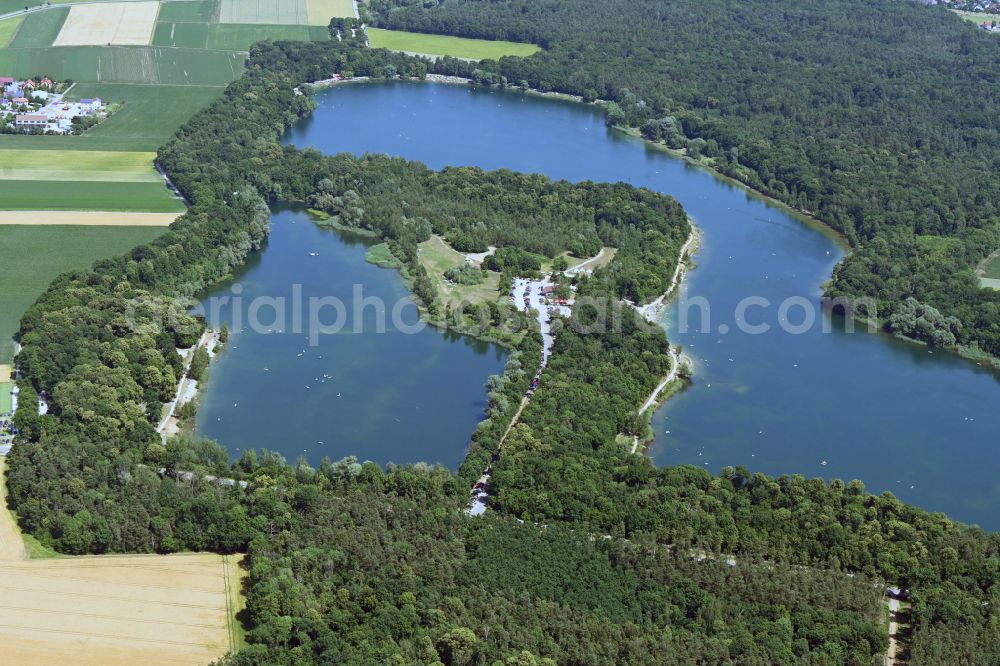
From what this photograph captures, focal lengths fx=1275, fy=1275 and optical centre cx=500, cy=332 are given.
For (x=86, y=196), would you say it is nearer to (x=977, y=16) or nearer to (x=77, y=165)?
(x=77, y=165)

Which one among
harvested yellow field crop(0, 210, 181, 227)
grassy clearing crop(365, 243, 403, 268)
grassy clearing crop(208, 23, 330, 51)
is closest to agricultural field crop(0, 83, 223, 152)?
grassy clearing crop(208, 23, 330, 51)

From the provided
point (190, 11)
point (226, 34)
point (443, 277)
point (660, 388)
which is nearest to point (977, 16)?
point (226, 34)

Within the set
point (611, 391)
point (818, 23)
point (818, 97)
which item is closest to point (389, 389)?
point (611, 391)

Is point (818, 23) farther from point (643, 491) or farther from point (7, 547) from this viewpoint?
point (7, 547)

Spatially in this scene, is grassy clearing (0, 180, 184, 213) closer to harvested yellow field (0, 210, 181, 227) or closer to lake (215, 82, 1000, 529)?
harvested yellow field (0, 210, 181, 227)

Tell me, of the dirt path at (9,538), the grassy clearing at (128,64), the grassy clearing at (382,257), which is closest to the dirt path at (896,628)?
the dirt path at (9,538)

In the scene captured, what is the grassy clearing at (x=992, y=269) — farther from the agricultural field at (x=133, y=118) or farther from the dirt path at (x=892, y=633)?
the agricultural field at (x=133, y=118)
